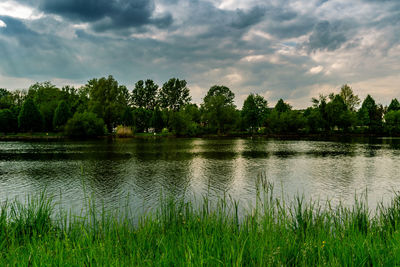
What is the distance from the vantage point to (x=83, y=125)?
72312 mm

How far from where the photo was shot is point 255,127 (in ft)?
334

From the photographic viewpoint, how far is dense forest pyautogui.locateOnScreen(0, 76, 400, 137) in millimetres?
77375

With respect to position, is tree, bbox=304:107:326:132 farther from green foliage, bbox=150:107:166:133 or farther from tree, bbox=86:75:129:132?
tree, bbox=86:75:129:132

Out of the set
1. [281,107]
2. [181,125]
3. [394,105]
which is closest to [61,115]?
[181,125]

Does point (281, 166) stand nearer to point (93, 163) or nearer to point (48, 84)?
point (93, 163)

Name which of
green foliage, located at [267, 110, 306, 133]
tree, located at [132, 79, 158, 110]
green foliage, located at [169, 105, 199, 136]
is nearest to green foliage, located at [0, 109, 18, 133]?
green foliage, located at [169, 105, 199, 136]

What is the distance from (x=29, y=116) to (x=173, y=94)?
62560 mm

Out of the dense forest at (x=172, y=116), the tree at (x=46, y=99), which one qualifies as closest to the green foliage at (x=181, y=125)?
the dense forest at (x=172, y=116)

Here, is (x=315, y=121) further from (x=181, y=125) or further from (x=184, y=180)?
(x=184, y=180)

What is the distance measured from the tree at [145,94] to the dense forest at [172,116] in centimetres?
2653

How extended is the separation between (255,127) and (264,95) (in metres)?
13.5

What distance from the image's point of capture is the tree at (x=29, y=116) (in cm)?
7356

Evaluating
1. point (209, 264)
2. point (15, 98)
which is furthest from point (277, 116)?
point (15, 98)

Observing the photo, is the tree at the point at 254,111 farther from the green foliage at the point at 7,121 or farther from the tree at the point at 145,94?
the green foliage at the point at 7,121
